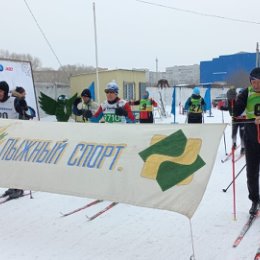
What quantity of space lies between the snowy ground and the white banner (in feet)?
1.89

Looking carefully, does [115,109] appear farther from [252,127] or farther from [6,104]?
[252,127]

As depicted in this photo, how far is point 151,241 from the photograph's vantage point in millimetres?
4191

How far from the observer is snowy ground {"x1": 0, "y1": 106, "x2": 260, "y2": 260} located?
3898 millimetres

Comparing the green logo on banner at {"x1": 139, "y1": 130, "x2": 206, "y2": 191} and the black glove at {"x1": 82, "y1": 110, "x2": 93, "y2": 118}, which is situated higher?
the black glove at {"x1": 82, "y1": 110, "x2": 93, "y2": 118}

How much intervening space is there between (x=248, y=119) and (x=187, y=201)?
1.73 meters

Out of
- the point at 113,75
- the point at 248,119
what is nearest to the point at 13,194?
the point at 248,119

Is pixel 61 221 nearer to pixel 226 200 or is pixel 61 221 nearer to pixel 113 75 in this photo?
pixel 226 200

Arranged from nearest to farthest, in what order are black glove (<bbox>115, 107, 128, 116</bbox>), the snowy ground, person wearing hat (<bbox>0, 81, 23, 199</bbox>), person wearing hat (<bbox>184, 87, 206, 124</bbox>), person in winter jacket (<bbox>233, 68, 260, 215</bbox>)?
the snowy ground → person in winter jacket (<bbox>233, 68, 260, 215</bbox>) → black glove (<bbox>115, 107, 128, 116</bbox>) → person wearing hat (<bbox>0, 81, 23, 199</bbox>) → person wearing hat (<bbox>184, 87, 206, 124</bbox>)

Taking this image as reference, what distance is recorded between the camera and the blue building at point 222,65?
1891 inches

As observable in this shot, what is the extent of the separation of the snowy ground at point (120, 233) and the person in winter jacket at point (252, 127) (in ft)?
1.40

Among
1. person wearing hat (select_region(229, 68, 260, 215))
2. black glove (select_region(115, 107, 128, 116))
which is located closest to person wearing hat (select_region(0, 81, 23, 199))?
black glove (select_region(115, 107, 128, 116))

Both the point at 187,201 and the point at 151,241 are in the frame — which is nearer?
the point at 187,201

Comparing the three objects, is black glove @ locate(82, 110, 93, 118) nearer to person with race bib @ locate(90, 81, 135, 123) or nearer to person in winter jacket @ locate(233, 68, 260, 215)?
person with race bib @ locate(90, 81, 135, 123)

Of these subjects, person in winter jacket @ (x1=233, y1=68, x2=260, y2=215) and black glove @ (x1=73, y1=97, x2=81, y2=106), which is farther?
black glove @ (x1=73, y1=97, x2=81, y2=106)
